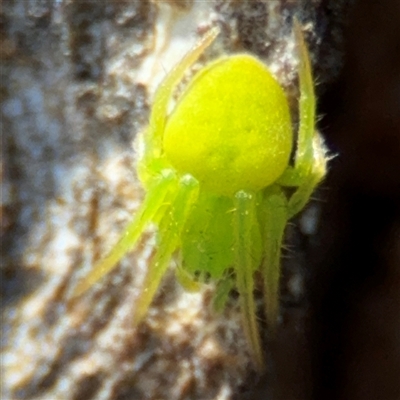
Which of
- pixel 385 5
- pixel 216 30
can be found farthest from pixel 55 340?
pixel 385 5

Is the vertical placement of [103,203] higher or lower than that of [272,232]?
higher

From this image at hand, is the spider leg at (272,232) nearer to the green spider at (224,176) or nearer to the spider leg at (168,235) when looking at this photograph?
the green spider at (224,176)

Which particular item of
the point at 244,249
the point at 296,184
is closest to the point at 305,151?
the point at 296,184

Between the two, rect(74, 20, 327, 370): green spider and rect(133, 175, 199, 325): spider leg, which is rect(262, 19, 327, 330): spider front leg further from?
rect(133, 175, 199, 325): spider leg

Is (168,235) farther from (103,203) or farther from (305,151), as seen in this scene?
(305,151)

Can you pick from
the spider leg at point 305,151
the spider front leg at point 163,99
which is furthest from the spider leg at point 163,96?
the spider leg at point 305,151

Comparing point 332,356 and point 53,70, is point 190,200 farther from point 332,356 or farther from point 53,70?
point 332,356

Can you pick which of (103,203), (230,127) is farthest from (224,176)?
(103,203)
